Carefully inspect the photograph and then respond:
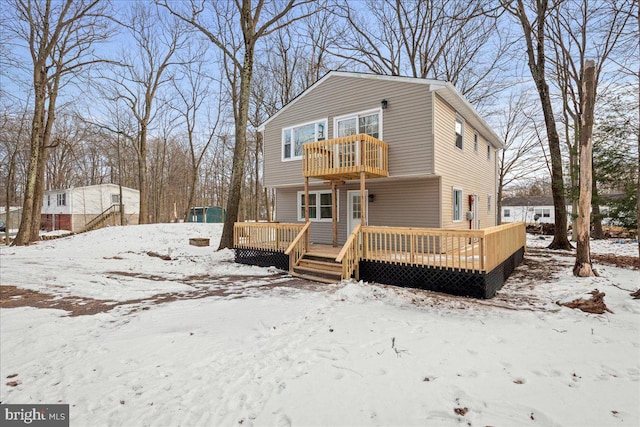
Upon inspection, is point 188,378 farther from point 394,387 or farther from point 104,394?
point 394,387

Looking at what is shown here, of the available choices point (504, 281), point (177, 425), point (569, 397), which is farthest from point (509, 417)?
point (504, 281)

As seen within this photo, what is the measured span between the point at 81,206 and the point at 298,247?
1155 inches

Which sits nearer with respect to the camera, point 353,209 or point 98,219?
point 353,209

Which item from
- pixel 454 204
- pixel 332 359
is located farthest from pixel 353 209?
pixel 332 359

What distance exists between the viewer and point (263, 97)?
23422 millimetres

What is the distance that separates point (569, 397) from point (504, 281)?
5539 millimetres

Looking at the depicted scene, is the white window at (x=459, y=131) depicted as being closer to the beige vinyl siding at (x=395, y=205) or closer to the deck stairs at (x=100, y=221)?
the beige vinyl siding at (x=395, y=205)

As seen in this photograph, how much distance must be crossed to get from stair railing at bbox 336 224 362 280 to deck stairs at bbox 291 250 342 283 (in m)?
0.23

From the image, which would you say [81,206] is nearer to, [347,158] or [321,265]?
[347,158]

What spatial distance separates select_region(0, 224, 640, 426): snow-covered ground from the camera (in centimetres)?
273

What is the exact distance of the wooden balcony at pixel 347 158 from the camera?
9195mm

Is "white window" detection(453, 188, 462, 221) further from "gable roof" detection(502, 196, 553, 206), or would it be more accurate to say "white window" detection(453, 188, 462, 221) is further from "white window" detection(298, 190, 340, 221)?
"gable roof" detection(502, 196, 553, 206)

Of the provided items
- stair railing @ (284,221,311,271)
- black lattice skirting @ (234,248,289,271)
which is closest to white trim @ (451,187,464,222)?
stair railing @ (284,221,311,271)

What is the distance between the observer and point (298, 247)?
9.52m
